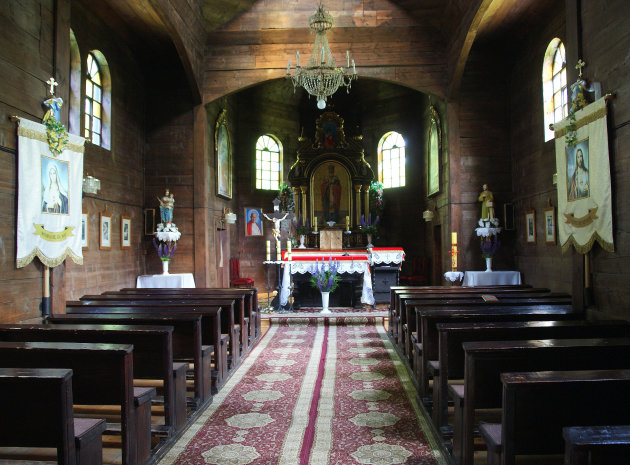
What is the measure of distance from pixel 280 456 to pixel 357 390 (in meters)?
1.64

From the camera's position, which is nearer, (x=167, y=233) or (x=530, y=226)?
(x=530, y=226)

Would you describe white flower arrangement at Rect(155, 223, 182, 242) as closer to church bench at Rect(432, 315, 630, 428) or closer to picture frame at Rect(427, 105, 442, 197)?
picture frame at Rect(427, 105, 442, 197)

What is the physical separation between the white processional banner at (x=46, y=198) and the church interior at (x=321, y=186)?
0.03 meters

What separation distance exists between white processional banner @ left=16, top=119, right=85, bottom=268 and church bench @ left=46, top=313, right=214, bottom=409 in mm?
1284

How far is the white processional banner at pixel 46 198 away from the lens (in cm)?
519

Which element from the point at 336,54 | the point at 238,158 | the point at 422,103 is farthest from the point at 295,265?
the point at 422,103

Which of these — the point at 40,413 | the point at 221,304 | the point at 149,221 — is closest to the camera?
the point at 40,413

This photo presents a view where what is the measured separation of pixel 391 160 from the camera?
597 inches

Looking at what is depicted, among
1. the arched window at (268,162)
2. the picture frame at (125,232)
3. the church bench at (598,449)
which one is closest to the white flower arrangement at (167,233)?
the picture frame at (125,232)

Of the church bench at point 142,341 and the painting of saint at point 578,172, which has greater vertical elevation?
the painting of saint at point 578,172

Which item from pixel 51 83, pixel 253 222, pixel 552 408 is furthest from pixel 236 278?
pixel 552 408

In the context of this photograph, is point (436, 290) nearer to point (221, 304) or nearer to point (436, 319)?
point (436, 319)

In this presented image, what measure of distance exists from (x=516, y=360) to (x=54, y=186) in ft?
17.7

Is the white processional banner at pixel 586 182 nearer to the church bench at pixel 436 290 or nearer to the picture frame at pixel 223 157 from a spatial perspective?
the church bench at pixel 436 290
